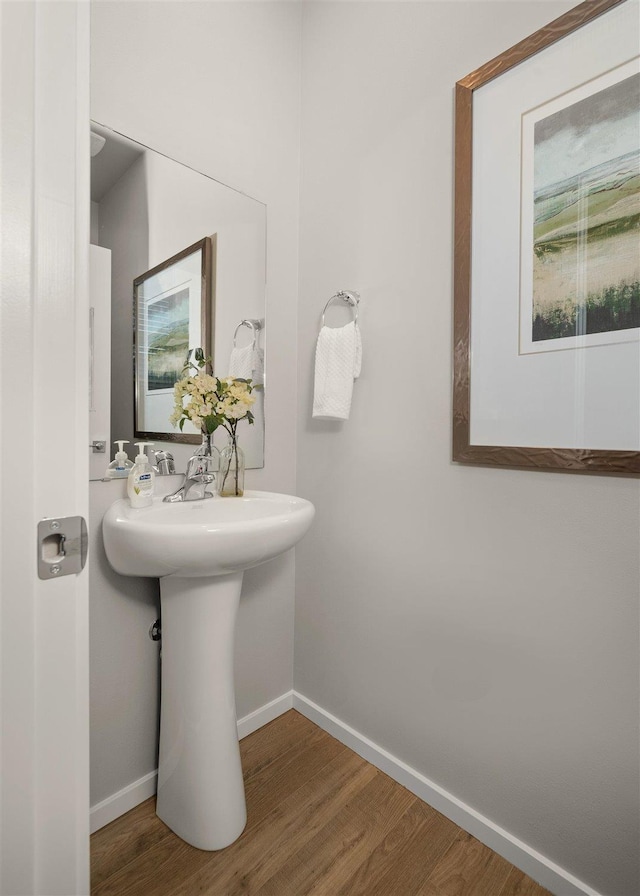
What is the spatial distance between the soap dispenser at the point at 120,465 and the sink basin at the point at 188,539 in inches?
2.9

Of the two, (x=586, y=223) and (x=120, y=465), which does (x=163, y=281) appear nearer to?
(x=120, y=465)

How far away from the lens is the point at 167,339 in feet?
4.48

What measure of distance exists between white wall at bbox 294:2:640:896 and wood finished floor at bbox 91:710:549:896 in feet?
0.39

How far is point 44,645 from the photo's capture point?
539mm

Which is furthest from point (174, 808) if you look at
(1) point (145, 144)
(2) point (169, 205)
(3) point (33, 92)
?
(1) point (145, 144)

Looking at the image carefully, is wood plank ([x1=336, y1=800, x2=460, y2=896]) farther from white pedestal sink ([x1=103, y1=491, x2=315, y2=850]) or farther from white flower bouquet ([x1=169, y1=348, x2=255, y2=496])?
white flower bouquet ([x1=169, y1=348, x2=255, y2=496])

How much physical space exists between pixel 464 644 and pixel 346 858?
612mm

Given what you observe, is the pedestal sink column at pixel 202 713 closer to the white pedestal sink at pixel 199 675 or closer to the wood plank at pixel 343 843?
the white pedestal sink at pixel 199 675

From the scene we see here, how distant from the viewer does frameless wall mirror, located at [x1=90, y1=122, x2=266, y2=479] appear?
1232 millimetres

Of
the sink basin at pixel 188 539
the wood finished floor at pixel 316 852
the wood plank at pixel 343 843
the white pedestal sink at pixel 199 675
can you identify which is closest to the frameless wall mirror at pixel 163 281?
the sink basin at pixel 188 539

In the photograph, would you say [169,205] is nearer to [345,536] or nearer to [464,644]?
[345,536]

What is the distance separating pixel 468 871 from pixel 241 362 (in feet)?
5.04

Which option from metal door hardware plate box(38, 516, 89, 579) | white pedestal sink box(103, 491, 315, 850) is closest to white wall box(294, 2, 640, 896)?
white pedestal sink box(103, 491, 315, 850)

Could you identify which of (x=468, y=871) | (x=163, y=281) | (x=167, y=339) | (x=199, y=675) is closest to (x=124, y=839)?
(x=199, y=675)
